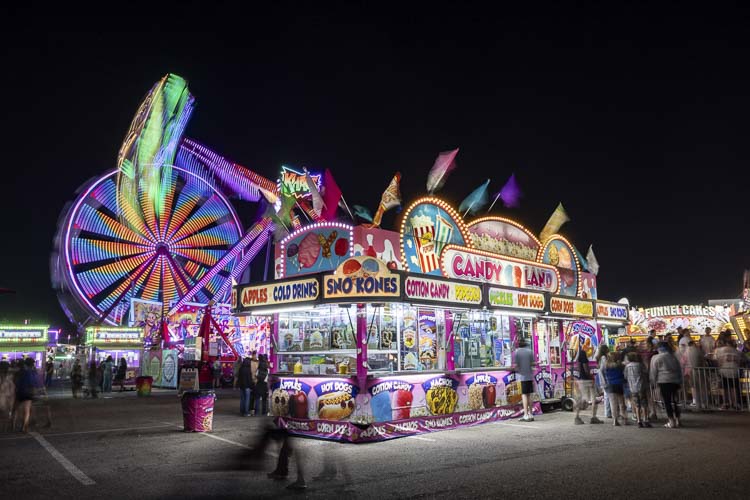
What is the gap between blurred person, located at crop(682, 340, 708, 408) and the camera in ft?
44.9

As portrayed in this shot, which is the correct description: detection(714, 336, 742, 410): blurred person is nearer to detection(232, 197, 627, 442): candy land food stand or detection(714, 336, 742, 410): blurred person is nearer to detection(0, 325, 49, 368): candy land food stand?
detection(232, 197, 627, 442): candy land food stand

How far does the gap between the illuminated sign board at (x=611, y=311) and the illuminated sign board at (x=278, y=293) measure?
977 cm

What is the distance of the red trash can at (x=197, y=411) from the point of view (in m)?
11.4

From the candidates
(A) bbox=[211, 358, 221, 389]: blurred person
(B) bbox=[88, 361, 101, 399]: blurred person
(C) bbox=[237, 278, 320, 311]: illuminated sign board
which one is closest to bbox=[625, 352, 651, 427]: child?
(C) bbox=[237, 278, 320, 311]: illuminated sign board

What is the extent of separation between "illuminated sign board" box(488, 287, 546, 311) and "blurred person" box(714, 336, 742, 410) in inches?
169

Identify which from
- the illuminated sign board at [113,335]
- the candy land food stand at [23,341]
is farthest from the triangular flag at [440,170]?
the candy land food stand at [23,341]

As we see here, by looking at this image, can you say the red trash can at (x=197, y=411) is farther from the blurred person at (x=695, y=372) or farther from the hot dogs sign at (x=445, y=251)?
the blurred person at (x=695, y=372)

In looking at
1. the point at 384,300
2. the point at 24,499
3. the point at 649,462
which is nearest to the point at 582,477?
the point at 649,462

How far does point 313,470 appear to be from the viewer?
25.0 ft

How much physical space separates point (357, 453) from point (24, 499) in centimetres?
445

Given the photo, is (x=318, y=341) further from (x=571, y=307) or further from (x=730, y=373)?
(x=730, y=373)

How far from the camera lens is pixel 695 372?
13922mm

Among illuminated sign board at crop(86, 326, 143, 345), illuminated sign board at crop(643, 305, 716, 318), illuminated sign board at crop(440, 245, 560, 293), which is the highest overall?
illuminated sign board at crop(643, 305, 716, 318)

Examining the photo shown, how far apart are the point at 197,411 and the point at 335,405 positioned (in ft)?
9.88
